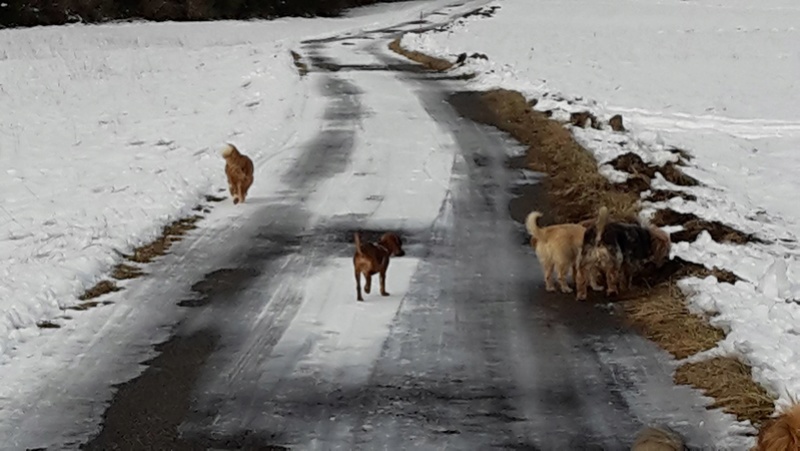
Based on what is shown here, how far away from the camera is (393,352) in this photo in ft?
22.5

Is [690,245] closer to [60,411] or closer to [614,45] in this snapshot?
[60,411]

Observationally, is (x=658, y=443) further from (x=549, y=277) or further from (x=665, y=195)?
(x=665, y=195)

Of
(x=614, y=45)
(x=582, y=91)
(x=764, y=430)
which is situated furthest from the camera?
(x=614, y=45)

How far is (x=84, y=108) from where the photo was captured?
22766 millimetres

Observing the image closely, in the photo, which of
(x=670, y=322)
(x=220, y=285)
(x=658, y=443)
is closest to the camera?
(x=658, y=443)

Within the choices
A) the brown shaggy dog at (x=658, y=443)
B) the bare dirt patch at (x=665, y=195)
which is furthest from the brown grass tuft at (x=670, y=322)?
the bare dirt patch at (x=665, y=195)

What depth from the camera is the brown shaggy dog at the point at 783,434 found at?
3.70m

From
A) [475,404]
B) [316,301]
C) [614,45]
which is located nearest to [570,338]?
[475,404]

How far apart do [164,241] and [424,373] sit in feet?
14.1

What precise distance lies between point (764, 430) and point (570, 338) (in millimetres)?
3316

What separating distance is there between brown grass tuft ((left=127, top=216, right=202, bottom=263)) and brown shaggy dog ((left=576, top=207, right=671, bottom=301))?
401 cm

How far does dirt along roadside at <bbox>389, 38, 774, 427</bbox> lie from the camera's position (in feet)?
20.0

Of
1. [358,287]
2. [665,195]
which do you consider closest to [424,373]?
[358,287]

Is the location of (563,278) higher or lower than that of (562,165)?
higher
